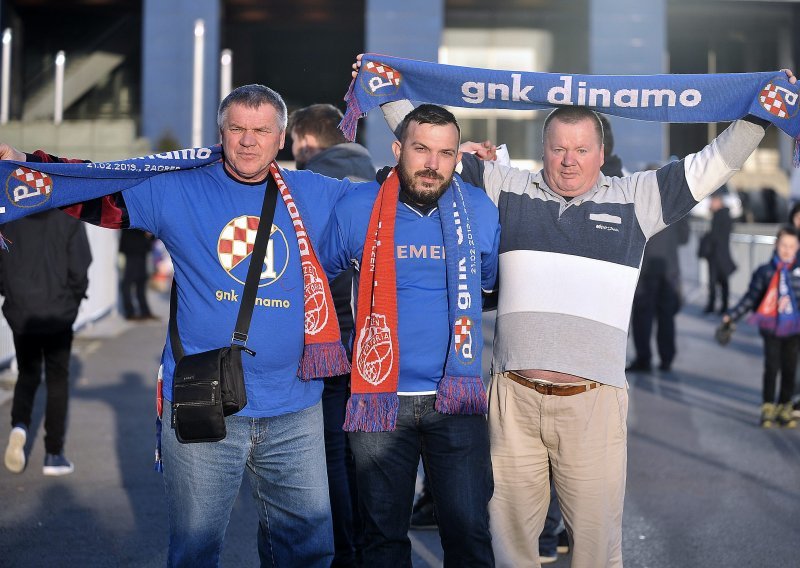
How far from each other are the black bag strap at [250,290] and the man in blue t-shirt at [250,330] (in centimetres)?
3

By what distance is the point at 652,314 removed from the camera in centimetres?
1180

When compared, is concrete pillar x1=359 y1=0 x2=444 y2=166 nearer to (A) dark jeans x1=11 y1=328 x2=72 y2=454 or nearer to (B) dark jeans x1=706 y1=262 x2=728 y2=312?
(B) dark jeans x1=706 y1=262 x2=728 y2=312

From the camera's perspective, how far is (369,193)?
A: 413cm

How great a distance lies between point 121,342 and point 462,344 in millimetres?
10454

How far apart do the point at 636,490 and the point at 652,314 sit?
5.14 metres

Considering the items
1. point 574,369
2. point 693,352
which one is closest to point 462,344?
point 574,369

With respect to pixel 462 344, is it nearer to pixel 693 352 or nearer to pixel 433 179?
pixel 433 179

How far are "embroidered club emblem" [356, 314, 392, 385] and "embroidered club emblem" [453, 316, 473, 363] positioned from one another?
24 centimetres

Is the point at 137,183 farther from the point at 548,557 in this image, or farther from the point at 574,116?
the point at 548,557

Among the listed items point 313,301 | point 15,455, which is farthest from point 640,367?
point 313,301

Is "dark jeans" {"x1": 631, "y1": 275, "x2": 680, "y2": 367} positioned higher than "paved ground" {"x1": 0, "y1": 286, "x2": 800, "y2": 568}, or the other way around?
"dark jeans" {"x1": 631, "y1": 275, "x2": 680, "y2": 367}

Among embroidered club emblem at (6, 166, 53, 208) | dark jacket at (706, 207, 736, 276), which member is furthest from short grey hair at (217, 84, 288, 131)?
dark jacket at (706, 207, 736, 276)

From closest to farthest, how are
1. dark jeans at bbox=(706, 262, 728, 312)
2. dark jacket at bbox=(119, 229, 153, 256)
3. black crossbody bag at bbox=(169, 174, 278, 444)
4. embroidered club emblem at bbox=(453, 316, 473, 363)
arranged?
black crossbody bag at bbox=(169, 174, 278, 444)
embroidered club emblem at bbox=(453, 316, 473, 363)
dark jacket at bbox=(119, 229, 153, 256)
dark jeans at bbox=(706, 262, 728, 312)

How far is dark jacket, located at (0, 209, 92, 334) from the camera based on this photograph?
7.13 metres
